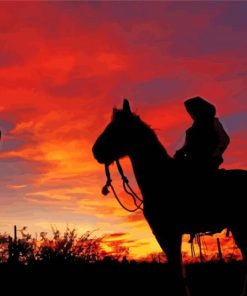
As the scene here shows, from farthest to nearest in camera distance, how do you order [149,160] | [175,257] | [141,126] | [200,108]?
[200,108], [141,126], [149,160], [175,257]

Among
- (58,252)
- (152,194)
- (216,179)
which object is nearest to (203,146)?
(216,179)

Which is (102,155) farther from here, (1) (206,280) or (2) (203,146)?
(1) (206,280)

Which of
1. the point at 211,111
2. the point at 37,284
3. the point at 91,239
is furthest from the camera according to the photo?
the point at 91,239

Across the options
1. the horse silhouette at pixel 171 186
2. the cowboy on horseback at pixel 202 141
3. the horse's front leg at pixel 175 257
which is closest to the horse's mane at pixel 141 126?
the horse silhouette at pixel 171 186

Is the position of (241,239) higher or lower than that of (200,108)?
lower

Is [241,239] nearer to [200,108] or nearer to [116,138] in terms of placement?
[200,108]

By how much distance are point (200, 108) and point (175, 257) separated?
3032mm

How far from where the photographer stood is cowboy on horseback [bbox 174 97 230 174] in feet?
37.7

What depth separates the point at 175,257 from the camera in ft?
35.3

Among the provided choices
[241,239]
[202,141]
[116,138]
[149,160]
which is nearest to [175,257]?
[241,239]

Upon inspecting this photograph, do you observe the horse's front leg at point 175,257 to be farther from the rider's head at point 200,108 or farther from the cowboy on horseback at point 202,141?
the rider's head at point 200,108

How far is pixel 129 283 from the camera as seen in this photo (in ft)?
44.8

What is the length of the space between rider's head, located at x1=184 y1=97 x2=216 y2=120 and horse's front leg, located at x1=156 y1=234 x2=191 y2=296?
2.53m

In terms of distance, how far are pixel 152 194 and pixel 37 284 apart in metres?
3.58
